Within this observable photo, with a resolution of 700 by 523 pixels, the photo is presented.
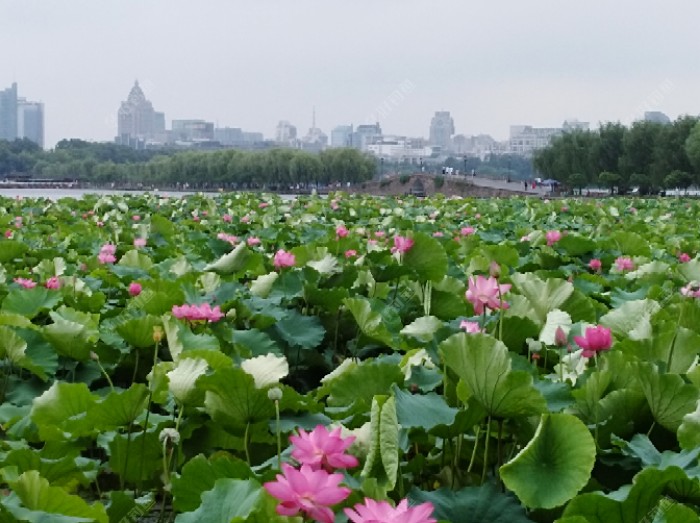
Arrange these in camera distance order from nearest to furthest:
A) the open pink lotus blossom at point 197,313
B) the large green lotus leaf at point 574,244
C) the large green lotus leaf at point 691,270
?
the open pink lotus blossom at point 197,313
the large green lotus leaf at point 691,270
the large green lotus leaf at point 574,244

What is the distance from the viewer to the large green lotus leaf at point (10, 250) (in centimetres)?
391

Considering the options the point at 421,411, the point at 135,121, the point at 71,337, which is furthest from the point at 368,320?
the point at 135,121

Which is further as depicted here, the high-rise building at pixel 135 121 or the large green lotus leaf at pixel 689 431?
the high-rise building at pixel 135 121

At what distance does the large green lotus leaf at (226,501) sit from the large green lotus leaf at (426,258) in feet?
5.49

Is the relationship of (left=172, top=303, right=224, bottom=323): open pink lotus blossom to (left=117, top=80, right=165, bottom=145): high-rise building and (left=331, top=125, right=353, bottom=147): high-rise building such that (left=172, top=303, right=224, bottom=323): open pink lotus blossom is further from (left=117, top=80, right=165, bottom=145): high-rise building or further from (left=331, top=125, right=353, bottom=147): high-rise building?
(left=331, top=125, right=353, bottom=147): high-rise building

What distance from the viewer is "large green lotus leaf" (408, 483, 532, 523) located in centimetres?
113

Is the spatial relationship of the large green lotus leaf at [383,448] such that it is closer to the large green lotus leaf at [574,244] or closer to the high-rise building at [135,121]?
the large green lotus leaf at [574,244]

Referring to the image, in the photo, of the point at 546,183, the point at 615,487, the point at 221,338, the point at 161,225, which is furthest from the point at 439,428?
the point at 546,183

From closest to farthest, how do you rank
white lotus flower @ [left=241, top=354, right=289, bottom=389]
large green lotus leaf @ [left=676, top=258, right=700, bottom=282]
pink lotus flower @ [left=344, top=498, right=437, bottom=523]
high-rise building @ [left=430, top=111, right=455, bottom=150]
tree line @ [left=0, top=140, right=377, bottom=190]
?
pink lotus flower @ [left=344, top=498, right=437, bottom=523]
white lotus flower @ [left=241, top=354, right=289, bottom=389]
large green lotus leaf @ [left=676, top=258, right=700, bottom=282]
tree line @ [left=0, top=140, right=377, bottom=190]
high-rise building @ [left=430, top=111, right=455, bottom=150]

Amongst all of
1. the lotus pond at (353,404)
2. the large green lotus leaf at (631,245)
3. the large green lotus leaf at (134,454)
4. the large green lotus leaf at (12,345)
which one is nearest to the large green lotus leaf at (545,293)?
the lotus pond at (353,404)

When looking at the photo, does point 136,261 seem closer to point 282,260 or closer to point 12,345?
point 282,260

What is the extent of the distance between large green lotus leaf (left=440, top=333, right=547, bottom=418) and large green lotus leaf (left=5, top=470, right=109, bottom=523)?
0.49 m

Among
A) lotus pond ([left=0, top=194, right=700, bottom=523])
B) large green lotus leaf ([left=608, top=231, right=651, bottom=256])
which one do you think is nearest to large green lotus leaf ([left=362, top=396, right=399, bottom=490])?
lotus pond ([left=0, top=194, right=700, bottom=523])

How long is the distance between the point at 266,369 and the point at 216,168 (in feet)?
265
